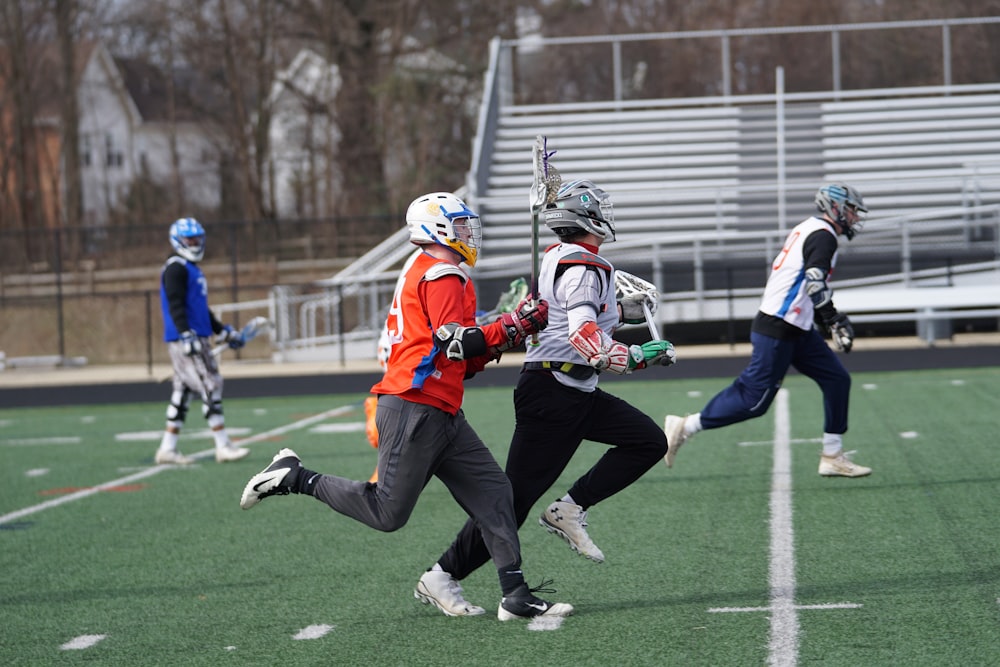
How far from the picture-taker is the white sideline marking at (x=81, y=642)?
5457 mm

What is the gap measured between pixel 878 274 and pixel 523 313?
16.9 m

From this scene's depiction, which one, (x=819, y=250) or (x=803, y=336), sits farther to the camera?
(x=803, y=336)

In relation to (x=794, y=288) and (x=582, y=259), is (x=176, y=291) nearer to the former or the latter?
(x=794, y=288)

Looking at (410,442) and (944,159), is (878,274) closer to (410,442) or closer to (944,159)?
(944,159)

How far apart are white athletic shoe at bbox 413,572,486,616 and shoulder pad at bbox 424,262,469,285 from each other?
1310mm

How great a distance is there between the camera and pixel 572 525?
19.5 ft

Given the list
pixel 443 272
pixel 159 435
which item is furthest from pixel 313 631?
pixel 159 435

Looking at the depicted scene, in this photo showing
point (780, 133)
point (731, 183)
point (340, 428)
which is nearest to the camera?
point (340, 428)

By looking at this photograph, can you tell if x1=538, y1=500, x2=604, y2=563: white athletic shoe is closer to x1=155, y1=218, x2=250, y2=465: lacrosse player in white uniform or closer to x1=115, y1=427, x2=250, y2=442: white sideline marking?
x1=155, y1=218, x2=250, y2=465: lacrosse player in white uniform

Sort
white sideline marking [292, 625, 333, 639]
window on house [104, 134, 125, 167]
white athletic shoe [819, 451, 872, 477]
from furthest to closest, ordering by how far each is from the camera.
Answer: window on house [104, 134, 125, 167] < white athletic shoe [819, 451, 872, 477] < white sideline marking [292, 625, 333, 639]

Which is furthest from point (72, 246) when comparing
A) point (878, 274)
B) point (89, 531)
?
point (89, 531)

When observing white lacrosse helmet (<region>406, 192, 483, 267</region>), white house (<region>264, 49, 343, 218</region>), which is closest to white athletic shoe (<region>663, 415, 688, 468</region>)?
white lacrosse helmet (<region>406, 192, 483, 267</region>)

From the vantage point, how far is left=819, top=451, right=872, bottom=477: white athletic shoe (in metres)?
8.48

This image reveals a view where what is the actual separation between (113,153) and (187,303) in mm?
46690
